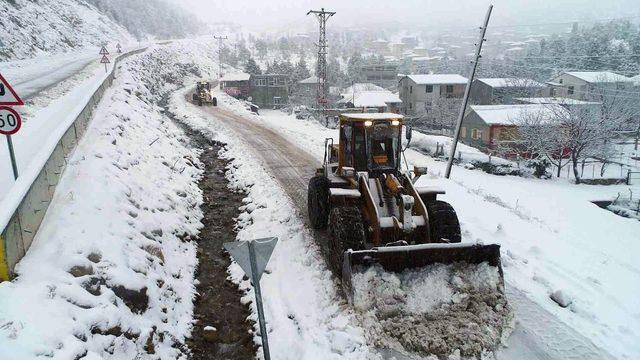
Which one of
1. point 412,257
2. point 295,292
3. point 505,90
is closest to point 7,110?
point 295,292

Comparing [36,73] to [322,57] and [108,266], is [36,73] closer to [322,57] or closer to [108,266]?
[322,57]

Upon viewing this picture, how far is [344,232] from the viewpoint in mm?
7535

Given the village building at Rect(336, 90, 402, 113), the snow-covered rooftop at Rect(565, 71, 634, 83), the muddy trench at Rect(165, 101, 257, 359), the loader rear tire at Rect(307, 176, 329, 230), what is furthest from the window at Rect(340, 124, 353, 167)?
the snow-covered rooftop at Rect(565, 71, 634, 83)

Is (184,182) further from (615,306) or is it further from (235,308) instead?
(615,306)

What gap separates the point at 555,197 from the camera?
79.5 ft

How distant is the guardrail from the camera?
539 centimetres

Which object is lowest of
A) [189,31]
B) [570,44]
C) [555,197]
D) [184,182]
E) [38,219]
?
[555,197]

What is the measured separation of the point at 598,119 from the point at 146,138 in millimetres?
31099

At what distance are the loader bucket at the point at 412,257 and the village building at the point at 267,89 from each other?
59.6 meters

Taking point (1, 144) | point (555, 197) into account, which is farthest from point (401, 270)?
point (555, 197)

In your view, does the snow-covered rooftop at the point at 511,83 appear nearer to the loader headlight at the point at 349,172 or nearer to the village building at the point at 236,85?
the village building at the point at 236,85

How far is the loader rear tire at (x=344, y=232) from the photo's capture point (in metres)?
7.49

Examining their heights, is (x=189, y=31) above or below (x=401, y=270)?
above

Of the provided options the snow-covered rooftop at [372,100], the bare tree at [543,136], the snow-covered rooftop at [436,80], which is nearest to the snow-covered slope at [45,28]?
the snow-covered rooftop at [372,100]
